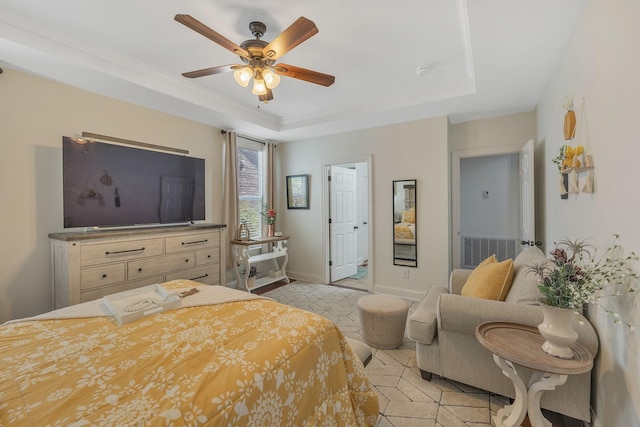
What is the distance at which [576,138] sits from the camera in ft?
6.33

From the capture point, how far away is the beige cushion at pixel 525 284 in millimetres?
1788

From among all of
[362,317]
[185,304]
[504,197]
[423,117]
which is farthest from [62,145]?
[504,197]

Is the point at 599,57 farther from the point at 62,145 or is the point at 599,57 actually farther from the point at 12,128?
the point at 12,128

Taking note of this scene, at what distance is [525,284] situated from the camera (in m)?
1.88

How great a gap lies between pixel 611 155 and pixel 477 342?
131 cm

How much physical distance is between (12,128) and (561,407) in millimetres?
4589

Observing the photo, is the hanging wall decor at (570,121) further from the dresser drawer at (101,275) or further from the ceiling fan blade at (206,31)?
the dresser drawer at (101,275)

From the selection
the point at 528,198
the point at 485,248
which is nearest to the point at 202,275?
the point at 528,198

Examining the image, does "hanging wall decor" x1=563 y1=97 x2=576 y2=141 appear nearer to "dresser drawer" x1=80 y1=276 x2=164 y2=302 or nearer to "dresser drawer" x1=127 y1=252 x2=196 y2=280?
"dresser drawer" x1=127 y1=252 x2=196 y2=280

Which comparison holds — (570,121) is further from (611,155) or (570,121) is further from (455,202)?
(455,202)

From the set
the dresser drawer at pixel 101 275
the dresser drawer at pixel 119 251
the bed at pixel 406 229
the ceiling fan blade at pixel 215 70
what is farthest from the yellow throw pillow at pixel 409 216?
the dresser drawer at pixel 101 275

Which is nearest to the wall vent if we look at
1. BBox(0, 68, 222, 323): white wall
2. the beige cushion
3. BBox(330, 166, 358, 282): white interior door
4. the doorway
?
the doorway

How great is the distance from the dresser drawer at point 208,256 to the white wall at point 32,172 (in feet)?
4.33

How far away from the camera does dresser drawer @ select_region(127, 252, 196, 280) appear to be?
2736 mm
